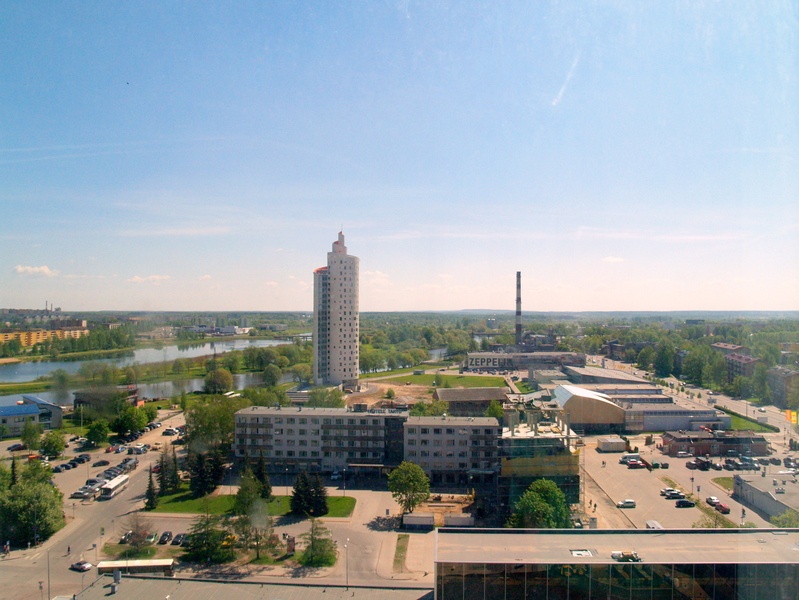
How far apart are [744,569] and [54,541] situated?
22.1ft

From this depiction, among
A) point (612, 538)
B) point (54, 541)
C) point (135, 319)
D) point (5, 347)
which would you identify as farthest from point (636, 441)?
point (5, 347)

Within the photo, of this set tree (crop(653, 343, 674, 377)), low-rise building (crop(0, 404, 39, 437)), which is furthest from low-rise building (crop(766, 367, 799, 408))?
low-rise building (crop(0, 404, 39, 437))

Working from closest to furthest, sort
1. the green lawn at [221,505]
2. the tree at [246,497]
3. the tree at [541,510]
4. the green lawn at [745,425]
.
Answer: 1. the tree at [541,510]
2. the tree at [246,497]
3. the green lawn at [221,505]
4. the green lawn at [745,425]

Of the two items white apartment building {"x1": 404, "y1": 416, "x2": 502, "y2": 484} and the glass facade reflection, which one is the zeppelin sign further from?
the glass facade reflection

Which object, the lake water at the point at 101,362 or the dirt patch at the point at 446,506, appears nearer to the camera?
the dirt patch at the point at 446,506

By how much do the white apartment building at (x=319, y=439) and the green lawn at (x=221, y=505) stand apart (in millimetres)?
1273

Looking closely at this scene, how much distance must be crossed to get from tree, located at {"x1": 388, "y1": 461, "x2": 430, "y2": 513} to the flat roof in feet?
7.92

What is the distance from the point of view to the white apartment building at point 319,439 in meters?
8.77

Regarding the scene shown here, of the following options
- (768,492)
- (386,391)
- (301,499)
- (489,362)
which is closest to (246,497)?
(301,499)

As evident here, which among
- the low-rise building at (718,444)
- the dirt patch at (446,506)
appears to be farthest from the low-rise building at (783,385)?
the dirt patch at (446,506)

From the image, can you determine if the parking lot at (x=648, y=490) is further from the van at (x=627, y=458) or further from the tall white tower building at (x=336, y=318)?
the tall white tower building at (x=336, y=318)

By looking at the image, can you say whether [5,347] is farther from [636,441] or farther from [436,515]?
[636,441]

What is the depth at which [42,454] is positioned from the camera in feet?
31.6

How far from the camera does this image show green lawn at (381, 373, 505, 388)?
1797 cm
